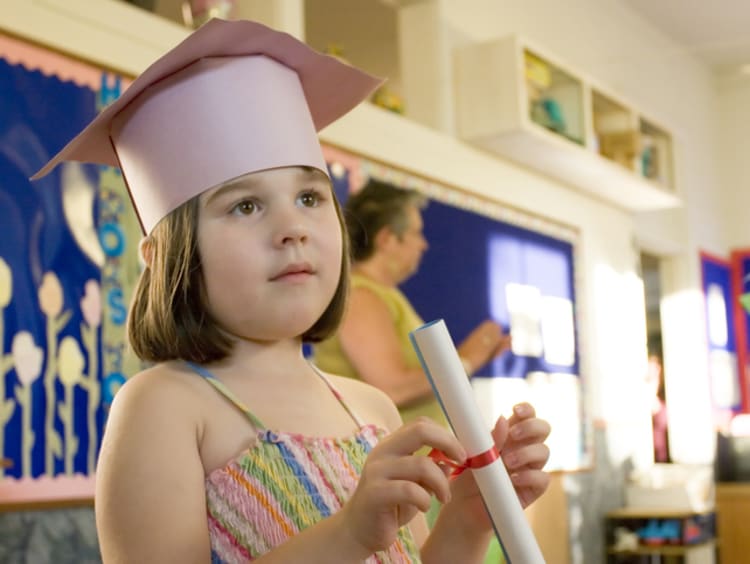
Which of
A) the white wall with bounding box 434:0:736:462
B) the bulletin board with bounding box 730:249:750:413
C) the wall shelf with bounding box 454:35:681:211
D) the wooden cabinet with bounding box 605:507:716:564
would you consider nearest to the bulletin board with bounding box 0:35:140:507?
the wall shelf with bounding box 454:35:681:211

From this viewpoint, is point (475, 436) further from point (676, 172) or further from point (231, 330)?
point (676, 172)

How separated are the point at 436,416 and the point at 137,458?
7.46 ft

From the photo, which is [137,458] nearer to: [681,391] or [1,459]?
[1,459]

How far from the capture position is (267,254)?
0.81m

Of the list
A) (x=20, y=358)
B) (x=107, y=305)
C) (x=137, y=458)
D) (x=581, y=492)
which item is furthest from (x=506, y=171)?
(x=137, y=458)

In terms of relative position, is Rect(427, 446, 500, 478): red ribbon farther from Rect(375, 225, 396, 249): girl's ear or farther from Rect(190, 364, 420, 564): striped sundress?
Rect(375, 225, 396, 249): girl's ear

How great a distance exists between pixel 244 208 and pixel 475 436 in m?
0.27

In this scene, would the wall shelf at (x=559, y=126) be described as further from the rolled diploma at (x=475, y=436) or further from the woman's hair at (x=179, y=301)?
the rolled diploma at (x=475, y=436)

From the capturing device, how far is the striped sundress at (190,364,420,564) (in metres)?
0.81

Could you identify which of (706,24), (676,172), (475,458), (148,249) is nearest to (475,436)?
(475,458)

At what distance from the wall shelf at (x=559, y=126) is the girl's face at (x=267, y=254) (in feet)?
8.60

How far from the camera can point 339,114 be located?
1031 mm

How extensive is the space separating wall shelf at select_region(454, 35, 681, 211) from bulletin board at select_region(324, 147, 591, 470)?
23 centimetres

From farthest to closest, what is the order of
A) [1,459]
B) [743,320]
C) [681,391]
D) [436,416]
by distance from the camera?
Result: 1. [743,320]
2. [681,391]
3. [436,416]
4. [1,459]
